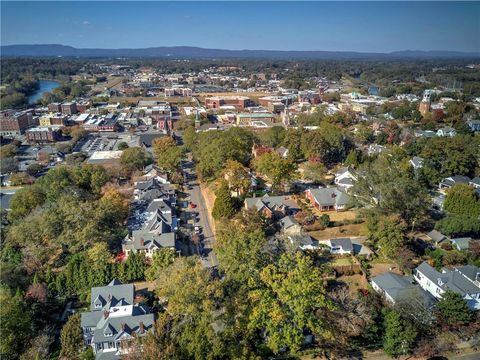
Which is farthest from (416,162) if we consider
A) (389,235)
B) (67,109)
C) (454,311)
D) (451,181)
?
(67,109)

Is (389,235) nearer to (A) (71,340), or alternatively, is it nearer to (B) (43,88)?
(A) (71,340)

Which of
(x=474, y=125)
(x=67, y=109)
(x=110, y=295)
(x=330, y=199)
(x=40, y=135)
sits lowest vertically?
(x=110, y=295)

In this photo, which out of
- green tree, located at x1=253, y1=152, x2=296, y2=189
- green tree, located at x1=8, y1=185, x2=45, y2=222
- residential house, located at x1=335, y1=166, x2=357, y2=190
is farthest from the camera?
residential house, located at x1=335, y1=166, x2=357, y2=190

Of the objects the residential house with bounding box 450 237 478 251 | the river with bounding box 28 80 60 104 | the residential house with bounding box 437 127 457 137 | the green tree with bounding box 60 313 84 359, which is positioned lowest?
the green tree with bounding box 60 313 84 359

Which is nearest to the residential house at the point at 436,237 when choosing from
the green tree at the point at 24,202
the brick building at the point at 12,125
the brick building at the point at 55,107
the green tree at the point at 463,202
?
the green tree at the point at 463,202

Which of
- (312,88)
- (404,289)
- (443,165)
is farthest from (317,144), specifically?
(312,88)

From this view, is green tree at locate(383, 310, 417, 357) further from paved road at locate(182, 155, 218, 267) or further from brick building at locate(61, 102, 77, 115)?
brick building at locate(61, 102, 77, 115)

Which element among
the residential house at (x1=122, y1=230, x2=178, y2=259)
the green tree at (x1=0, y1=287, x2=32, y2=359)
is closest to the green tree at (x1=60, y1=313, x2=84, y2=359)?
the green tree at (x1=0, y1=287, x2=32, y2=359)
